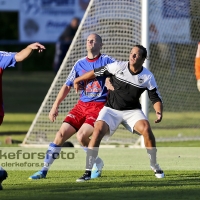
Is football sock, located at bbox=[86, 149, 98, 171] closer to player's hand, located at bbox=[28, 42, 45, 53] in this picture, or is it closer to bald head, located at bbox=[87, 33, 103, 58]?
bald head, located at bbox=[87, 33, 103, 58]

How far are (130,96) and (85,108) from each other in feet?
2.33

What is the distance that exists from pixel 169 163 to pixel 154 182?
211cm

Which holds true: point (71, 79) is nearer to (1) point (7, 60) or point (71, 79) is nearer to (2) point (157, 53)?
(1) point (7, 60)

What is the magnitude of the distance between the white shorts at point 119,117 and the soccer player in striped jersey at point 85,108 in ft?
0.96

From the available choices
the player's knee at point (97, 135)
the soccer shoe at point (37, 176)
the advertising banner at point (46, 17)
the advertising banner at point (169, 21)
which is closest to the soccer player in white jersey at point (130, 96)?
the player's knee at point (97, 135)

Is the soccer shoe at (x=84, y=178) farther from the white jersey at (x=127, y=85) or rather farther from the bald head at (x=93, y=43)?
the bald head at (x=93, y=43)

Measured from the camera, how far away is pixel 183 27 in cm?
1570

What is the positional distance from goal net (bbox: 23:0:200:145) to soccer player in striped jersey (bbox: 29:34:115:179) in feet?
13.1

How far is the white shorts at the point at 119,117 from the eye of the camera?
891cm

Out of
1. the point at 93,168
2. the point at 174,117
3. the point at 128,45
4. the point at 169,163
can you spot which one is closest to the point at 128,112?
the point at 93,168

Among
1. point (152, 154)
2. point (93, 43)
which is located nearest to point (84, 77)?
point (93, 43)

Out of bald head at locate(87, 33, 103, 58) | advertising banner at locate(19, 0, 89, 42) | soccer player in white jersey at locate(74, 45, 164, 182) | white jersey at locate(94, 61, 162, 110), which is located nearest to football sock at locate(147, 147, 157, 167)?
soccer player in white jersey at locate(74, 45, 164, 182)

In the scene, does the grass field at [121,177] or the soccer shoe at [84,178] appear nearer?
the grass field at [121,177]

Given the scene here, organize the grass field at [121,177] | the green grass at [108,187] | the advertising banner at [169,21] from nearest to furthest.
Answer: the green grass at [108,187], the grass field at [121,177], the advertising banner at [169,21]
